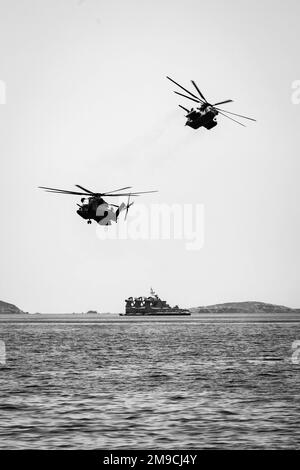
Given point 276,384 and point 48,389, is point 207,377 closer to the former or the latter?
point 276,384

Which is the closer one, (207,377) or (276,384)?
(276,384)

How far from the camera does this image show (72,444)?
28484 mm

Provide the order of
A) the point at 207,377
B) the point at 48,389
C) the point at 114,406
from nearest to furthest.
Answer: the point at 114,406 → the point at 48,389 → the point at 207,377

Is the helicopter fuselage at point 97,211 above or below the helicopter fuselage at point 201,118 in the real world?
below

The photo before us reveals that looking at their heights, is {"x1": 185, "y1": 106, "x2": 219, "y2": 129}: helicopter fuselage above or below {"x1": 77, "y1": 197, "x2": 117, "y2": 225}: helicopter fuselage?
above

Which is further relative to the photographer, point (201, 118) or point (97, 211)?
point (97, 211)

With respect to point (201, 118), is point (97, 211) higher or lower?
lower
